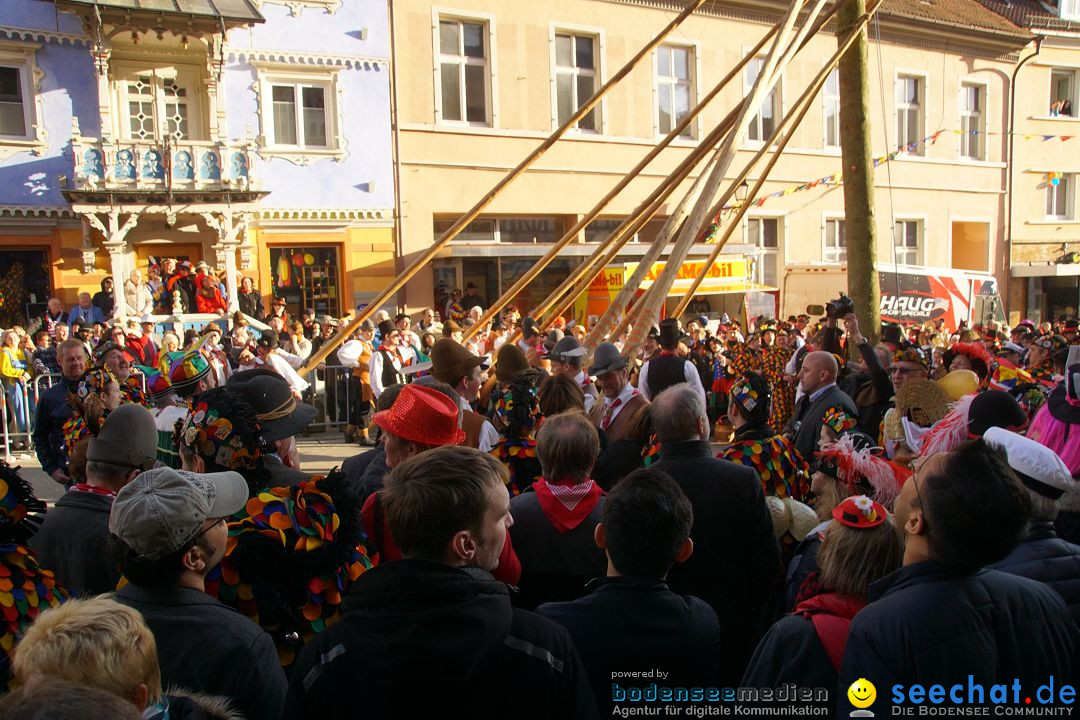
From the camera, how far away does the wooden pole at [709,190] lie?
3883 mm

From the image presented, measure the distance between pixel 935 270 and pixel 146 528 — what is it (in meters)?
19.6

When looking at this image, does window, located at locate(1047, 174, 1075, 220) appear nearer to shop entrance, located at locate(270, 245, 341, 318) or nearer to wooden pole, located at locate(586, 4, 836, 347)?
shop entrance, located at locate(270, 245, 341, 318)

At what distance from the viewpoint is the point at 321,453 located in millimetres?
10328

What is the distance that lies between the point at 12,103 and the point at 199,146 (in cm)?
345

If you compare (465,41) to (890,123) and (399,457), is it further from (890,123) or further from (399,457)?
(399,457)

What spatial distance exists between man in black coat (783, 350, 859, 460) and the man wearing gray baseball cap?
11.8ft

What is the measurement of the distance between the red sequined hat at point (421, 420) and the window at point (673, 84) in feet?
60.0

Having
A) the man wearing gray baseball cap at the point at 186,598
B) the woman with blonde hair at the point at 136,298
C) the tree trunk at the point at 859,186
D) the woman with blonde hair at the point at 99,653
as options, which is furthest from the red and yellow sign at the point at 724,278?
the woman with blonde hair at the point at 99,653

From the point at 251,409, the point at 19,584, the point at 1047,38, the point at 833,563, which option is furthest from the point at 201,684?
the point at 1047,38

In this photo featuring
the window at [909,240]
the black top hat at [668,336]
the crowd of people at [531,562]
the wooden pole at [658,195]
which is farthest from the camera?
the window at [909,240]

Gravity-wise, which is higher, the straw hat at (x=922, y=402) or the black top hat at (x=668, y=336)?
the black top hat at (x=668, y=336)

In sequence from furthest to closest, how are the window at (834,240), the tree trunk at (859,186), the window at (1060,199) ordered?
the window at (1060,199) → the window at (834,240) → the tree trunk at (859,186)

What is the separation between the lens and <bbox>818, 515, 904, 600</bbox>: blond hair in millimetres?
2021

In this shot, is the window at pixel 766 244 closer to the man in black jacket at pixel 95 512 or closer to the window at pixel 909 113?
the window at pixel 909 113
